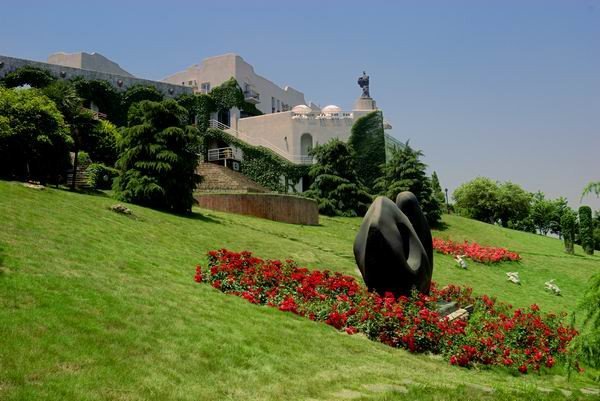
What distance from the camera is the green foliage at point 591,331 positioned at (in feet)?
15.8

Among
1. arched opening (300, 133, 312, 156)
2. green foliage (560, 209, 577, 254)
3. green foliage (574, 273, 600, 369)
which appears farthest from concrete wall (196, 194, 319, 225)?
green foliage (574, 273, 600, 369)

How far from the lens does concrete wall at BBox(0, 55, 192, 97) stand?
36.3 meters

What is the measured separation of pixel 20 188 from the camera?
55.1 ft

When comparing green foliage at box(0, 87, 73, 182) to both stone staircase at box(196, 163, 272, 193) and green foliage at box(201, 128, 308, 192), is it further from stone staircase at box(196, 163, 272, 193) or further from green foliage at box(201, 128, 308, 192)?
green foliage at box(201, 128, 308, 192)

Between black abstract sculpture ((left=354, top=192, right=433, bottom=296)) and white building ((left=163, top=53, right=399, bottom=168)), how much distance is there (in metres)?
31.8

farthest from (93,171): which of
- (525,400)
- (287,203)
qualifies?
(525,400)

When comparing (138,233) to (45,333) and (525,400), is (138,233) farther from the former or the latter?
(525,400)

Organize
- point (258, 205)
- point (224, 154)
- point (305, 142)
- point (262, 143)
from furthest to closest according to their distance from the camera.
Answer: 1. point (305, 142)
2. point (262, 143)
3. point (224, 154)
4. point (258, 205)

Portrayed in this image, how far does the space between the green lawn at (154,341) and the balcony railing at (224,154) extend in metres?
29.9

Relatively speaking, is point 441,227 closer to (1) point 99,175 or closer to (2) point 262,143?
(2) point 262,143

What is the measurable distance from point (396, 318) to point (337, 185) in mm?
26576

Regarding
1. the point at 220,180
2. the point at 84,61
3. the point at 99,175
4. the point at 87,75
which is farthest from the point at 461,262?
the point at 84,61

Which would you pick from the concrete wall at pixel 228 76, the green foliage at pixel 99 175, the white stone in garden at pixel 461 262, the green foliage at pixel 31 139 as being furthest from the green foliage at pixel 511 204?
the green foliage at pixel 31 139

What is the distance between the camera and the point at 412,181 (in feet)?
119
